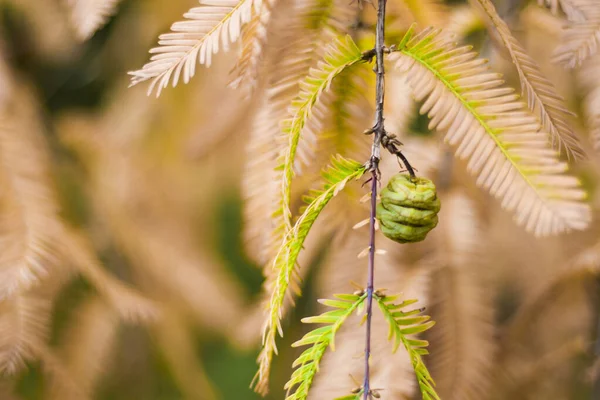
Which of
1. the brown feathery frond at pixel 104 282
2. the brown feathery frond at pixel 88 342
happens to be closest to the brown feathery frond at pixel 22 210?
the brown feathery frond at pixel 104 282

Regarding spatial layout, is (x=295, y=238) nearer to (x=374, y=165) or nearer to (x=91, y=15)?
(x=374, y=165)

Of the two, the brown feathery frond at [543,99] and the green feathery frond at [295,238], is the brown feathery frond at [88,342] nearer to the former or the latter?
the green feathery frond at [295,238]

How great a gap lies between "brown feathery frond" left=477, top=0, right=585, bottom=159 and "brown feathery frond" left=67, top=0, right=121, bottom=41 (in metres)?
0.34

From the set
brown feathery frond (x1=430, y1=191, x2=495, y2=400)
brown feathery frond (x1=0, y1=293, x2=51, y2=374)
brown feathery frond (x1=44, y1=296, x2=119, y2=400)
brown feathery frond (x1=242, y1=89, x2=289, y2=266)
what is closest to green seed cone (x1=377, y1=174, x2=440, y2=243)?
brown feathery frond (x1=242, y1=89, x2=289, y2=266)

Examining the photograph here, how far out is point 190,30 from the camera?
38cm

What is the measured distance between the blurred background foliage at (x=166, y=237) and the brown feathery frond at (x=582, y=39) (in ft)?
1.23

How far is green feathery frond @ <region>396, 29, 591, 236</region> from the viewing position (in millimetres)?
330

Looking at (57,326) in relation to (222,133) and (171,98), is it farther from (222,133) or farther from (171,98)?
(222,133)

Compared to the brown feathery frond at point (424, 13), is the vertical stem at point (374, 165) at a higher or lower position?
lower

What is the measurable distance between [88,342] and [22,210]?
0.33m

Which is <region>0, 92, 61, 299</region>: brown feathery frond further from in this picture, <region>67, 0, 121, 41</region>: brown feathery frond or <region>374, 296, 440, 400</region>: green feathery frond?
<region>374, 296, 440, 400</region>: green feathery frond

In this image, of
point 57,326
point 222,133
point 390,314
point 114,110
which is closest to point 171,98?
point 114,110

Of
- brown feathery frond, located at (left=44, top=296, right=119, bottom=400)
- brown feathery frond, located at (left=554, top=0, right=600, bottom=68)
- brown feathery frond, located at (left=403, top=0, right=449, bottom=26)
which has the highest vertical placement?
brown feathery frond, located at (left=403, top=0, right=449, bottom=26)

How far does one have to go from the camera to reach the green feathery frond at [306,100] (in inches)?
13.8
